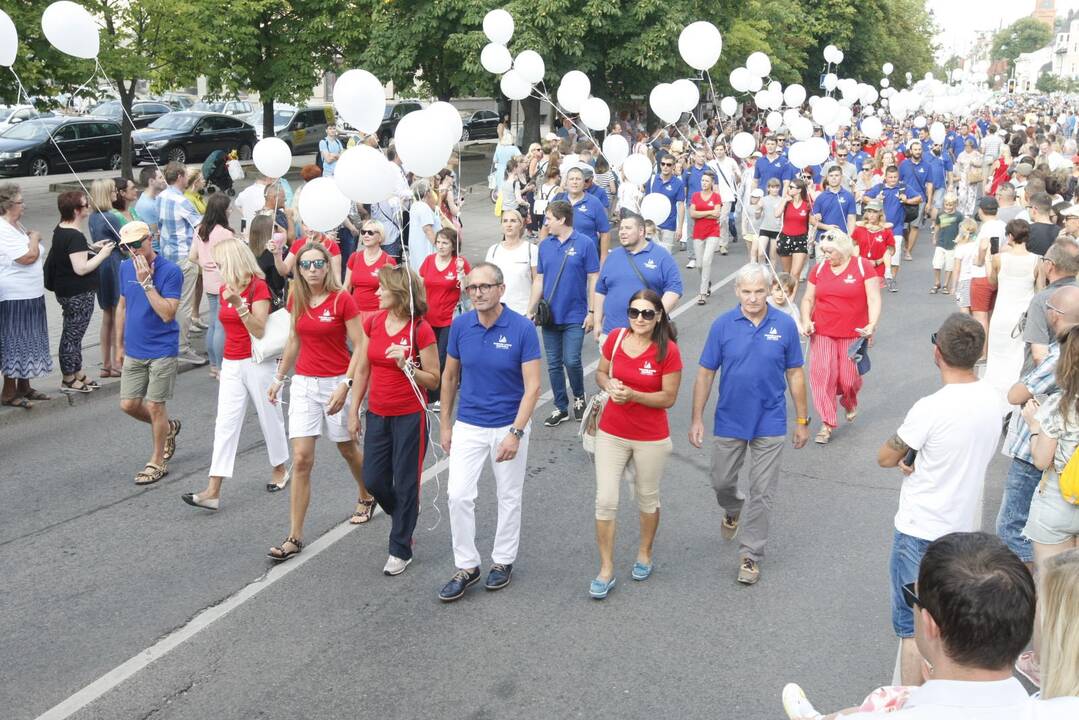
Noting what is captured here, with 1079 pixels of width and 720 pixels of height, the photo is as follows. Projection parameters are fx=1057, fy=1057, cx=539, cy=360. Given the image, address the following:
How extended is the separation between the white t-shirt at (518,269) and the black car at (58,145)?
19.8 meters

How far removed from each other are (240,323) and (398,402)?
166 cm

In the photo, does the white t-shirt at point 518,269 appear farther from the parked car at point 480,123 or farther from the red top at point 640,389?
the parked car at point 480,123

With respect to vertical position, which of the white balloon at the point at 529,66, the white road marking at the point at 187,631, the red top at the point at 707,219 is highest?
the white balloon at the point at 529,66

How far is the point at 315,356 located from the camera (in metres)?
6.49

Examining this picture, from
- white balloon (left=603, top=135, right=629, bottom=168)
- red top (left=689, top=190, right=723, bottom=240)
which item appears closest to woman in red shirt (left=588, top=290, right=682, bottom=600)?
red top (left=689, top=190, right=723, bottom=240)

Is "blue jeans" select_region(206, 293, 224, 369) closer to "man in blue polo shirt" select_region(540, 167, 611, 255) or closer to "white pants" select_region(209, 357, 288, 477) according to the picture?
"white pants" select_region(209, 357, 288, 477)

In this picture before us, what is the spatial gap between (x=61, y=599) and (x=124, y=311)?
2.61 metres

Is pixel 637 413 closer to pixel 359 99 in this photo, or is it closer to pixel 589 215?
pixel 359 99

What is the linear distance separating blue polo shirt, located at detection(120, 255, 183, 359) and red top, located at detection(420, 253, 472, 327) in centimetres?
199

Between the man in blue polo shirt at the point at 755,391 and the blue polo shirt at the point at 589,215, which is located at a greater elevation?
the blue polo shirt at the point at 589,215

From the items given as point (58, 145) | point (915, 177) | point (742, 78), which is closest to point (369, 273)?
point (742, 78)

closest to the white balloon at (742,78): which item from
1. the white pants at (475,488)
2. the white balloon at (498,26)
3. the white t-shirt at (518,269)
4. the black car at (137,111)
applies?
the white balloon at (498,26)

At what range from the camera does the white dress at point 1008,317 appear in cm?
829

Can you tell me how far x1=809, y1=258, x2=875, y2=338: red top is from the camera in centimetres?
836
